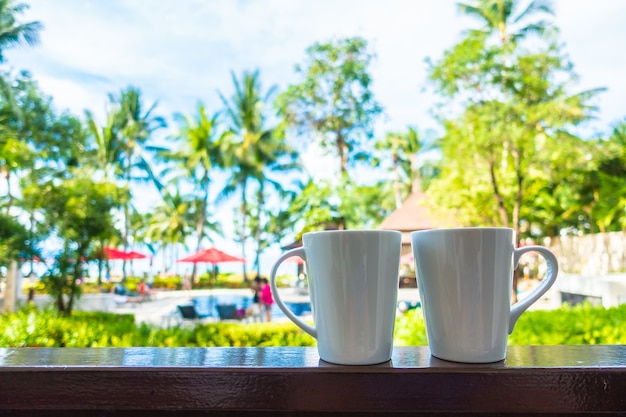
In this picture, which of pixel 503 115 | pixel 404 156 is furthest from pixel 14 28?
pixel 404 156

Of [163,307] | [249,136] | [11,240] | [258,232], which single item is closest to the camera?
[11,240]

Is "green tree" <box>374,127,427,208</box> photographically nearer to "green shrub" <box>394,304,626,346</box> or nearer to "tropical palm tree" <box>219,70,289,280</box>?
"tropical palm tree" <box>219,70,289,280</box>

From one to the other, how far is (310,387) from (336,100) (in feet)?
51.8

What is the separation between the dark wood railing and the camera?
0.56m

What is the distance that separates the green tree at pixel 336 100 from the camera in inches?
609

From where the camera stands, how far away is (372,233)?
566 millimetres

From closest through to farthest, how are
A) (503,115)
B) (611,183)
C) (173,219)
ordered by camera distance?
(503,115)
(611,183)
(173,219)

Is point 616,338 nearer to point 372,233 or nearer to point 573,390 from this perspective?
point 573,390

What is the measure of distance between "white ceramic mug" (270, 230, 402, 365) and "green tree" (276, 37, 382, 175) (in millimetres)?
14857

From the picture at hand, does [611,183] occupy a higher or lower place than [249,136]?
lower

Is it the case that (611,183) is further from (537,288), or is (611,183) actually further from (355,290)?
(355,290)

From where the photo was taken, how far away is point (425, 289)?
0.61 meters

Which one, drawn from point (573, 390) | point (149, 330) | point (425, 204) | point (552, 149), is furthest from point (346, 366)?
point (425, 204)

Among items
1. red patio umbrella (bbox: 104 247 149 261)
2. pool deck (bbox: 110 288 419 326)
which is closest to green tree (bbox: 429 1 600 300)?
pool deck (bbox: 110 288 419 326)
